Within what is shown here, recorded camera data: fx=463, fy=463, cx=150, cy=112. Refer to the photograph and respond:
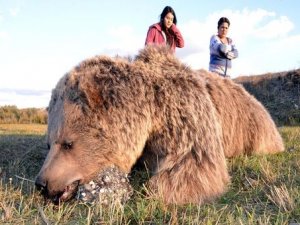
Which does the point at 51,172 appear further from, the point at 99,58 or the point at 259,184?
the point at 259,184

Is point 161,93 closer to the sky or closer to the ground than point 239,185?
closer to the sky

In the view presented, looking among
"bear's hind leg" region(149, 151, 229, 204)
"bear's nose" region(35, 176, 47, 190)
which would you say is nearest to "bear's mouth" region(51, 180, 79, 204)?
"bear's nose" region(35, 176, 47, 190)

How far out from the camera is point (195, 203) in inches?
150

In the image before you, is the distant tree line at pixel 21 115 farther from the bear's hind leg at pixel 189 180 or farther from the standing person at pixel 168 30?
the bear's hind leg at pixel 189 180

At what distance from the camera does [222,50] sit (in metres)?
8.08

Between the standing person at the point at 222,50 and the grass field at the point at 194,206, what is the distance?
3.22 metres

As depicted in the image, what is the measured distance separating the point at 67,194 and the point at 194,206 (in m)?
1.05

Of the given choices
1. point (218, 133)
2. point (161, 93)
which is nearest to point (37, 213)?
point (161, 93)

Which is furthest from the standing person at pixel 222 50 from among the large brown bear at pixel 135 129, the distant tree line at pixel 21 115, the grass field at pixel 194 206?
the distant tree line at pixel 21 115

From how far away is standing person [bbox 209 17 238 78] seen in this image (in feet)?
26.7

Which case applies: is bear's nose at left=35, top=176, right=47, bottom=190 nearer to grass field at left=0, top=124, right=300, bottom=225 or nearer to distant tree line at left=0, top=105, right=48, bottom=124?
grass field at left=0, top=124, right=300, bottom=225

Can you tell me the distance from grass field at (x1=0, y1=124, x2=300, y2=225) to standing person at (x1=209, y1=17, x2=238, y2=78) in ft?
10.6

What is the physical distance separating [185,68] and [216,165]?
105cm

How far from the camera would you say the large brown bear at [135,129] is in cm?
392
